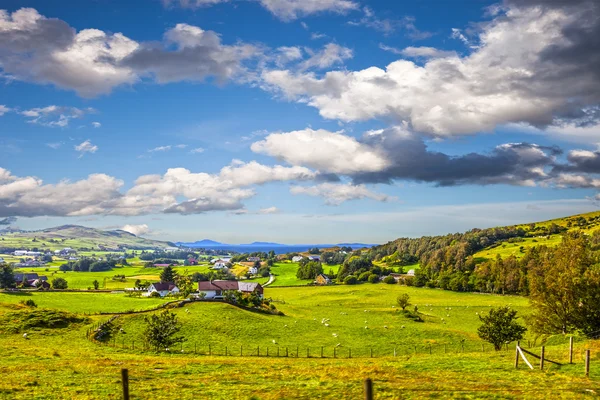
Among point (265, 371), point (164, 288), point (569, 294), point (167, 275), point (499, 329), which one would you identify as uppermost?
point (569, 294)

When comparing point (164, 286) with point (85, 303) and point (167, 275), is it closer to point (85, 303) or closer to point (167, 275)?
point (167, 275)

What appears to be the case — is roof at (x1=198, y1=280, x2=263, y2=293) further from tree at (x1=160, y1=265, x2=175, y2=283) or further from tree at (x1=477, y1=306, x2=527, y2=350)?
tree at (x1=477, y1=306, x2=527, y2=350)

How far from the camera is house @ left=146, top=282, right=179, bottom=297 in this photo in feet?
485

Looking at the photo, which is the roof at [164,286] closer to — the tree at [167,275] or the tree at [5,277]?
the tree at [167,275]

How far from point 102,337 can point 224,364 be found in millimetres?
30655

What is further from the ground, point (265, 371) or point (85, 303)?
point (265, 371)

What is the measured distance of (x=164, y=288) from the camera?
152875 millimetres

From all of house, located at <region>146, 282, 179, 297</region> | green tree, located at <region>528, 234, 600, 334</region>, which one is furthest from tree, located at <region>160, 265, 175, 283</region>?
green tree, located at <region>528, 234, 600, 334</region>

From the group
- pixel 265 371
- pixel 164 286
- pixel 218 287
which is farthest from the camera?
pixel 164 286

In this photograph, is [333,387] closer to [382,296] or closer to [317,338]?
[317,338]

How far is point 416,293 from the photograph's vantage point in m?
162

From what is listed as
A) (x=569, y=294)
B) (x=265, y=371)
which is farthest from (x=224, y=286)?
(x=265, y=371)

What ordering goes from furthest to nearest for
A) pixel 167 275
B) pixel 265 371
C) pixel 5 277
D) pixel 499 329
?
pixel 167 275, pixel 5 277, pixel 499 329, pixel 265 371

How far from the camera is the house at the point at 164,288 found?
147762 millimetres
